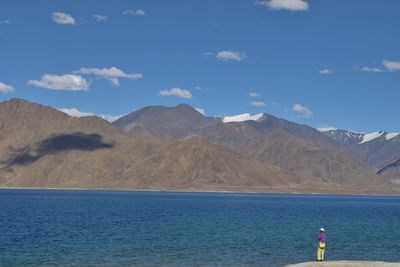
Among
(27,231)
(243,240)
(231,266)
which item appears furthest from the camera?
(27,231)

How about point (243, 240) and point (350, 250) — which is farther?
point (243, 240)

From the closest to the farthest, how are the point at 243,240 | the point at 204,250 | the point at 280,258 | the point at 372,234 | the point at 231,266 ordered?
the point at 231,266 < the point at 280,258 < the point at 204,250 < the point at 243,240 < the point at 372,234

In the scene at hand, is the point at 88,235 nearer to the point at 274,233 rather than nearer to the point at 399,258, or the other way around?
the point at 274,233

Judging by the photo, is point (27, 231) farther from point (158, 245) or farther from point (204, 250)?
point (204, 250)

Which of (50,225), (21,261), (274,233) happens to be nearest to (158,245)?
(21,261)

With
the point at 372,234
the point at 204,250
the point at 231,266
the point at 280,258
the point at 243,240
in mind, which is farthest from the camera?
the point at 372,234

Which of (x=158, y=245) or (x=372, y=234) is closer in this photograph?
(x=158, y=245)

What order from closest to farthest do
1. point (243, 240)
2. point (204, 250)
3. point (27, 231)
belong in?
point (204, 250) → point (243, 240) → point (27, 231)

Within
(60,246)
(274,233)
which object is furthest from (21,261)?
(274,233)

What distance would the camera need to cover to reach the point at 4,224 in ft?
314

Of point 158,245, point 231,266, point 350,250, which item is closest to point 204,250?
point 158,245

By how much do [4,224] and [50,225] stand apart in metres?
7.00

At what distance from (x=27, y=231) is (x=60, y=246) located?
1830 cm

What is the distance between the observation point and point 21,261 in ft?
185
